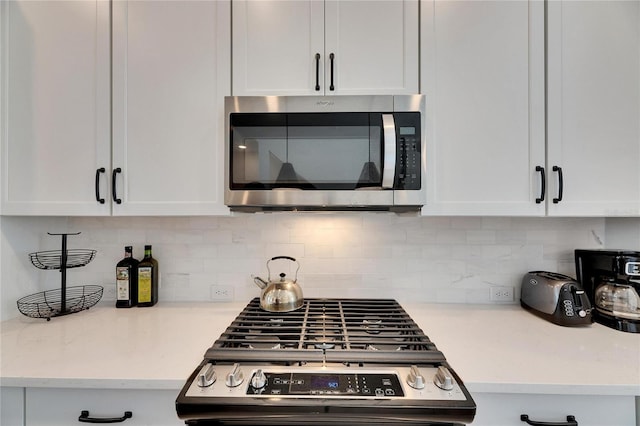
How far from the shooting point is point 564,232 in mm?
1598

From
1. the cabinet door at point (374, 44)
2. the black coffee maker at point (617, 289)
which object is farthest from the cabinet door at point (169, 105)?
the black coffee maker at point (617, 289)

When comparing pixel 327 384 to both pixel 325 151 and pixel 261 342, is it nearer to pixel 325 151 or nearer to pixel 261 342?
pixel 261 342

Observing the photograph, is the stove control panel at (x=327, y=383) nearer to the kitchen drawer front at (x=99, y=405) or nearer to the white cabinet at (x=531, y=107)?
the kitchen drawer front at (x=99, y=405)

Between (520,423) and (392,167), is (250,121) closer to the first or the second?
(392,167)

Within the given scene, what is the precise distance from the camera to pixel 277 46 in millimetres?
1331

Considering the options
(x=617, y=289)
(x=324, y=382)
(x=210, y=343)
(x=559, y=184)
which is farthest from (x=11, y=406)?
(x=617, y=289)

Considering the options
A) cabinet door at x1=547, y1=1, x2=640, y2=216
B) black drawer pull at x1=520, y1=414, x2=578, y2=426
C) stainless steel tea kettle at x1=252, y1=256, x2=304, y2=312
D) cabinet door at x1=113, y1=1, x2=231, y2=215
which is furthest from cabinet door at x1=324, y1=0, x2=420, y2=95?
black drawer pull at x1=520, y1=414, x2=578, y2=426

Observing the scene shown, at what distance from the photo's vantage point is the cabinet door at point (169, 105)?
4.40ft

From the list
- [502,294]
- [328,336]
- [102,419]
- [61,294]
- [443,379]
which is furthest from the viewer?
[502,294]

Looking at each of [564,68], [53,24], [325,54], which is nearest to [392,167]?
[325,54]

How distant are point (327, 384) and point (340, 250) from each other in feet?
2.68

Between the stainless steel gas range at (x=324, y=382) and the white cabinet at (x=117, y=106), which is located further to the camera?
the white cabinet at (x=117, y=106)

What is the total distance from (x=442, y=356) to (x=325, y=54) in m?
1.20

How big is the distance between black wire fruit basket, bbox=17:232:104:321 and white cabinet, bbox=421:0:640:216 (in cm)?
166
